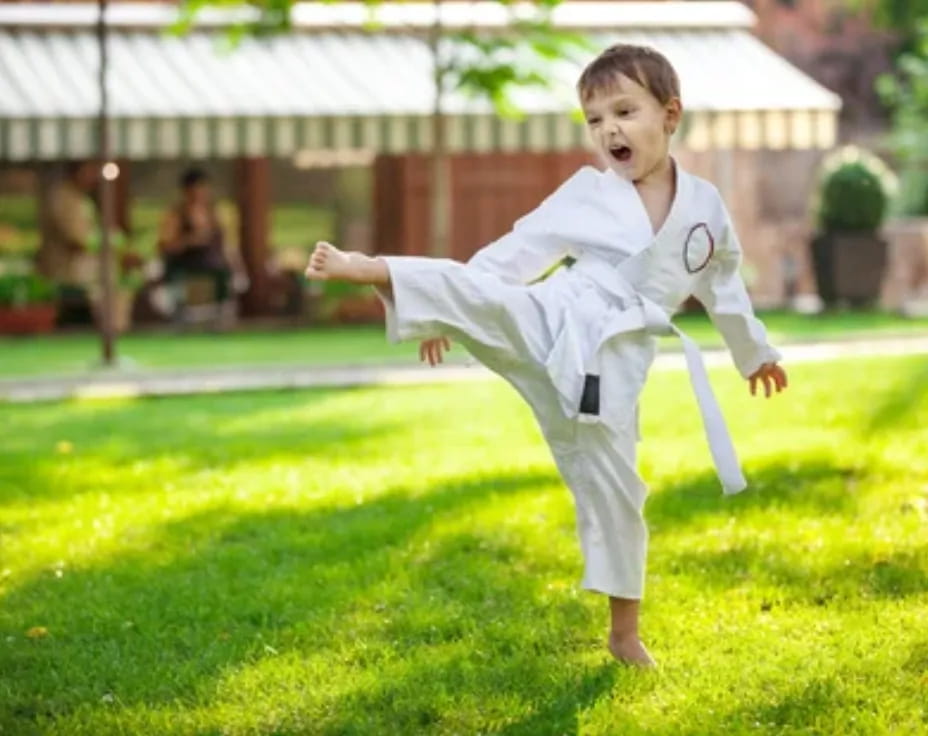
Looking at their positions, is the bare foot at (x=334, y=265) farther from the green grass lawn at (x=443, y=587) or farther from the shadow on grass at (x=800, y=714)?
the shadow on grass at (x=800, y=714)

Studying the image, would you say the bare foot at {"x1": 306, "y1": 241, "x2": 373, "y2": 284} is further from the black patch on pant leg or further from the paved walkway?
the paved walkway

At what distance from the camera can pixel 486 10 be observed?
24328 millimetres

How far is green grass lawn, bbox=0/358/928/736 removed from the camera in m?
4.74

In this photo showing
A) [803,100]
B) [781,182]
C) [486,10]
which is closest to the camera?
[803,100]

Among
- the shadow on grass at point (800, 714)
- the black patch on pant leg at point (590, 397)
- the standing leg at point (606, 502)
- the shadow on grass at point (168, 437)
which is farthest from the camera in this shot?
the shadow on grass at point (168, 437)

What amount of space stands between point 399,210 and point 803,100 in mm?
4566

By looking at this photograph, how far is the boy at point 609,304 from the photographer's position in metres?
4.93

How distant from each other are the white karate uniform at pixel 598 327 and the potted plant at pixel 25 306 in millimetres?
16534

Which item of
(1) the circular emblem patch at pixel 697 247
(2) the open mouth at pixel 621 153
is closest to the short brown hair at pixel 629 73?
(2) the open mouth at pixel 621 153

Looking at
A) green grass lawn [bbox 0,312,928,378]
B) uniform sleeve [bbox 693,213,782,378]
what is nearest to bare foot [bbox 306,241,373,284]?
uniform sleeve [bbox 693,213,782,378]

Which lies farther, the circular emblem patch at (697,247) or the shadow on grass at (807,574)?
the shadow on grass at (807,574)

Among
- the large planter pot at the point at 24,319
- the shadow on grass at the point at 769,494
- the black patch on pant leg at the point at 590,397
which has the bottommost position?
the large planter pot at the point at 24,319

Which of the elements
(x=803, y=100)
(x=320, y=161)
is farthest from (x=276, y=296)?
(x=803, y=100)

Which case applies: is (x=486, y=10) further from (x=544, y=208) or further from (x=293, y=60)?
(x=544, y=208)
